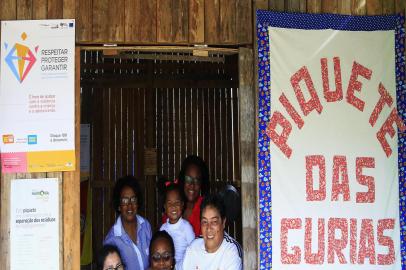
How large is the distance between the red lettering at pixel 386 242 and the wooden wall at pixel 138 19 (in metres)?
1.92

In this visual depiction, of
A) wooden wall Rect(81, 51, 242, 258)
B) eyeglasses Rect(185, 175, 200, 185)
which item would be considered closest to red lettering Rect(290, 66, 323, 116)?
eyeglasses Rect(185, 175, 200, 185)

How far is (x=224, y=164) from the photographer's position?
8750 mm

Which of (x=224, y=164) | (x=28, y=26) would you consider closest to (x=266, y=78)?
(x=28, y=26)

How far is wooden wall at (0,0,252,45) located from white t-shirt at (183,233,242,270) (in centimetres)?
171

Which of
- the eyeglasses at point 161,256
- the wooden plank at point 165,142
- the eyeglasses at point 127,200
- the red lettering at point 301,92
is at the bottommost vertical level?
the eyeglasses at point 161,256

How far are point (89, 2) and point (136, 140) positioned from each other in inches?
163

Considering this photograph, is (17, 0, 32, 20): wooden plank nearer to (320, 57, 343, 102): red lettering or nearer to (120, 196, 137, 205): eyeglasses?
(120, 196, 137, 205): eyeglasses

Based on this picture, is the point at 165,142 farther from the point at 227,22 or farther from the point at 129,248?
the point at 227,22

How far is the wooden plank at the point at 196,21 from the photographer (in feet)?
15.1

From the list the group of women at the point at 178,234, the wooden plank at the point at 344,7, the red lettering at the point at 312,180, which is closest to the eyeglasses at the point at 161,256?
the group of women at the point at 178,234

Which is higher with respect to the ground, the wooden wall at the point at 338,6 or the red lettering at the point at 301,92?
the wooden wall at the point at 338,6

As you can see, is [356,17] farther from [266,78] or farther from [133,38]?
[133,38]

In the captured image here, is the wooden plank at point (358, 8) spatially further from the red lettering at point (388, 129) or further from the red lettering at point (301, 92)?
the red lettering at point (388, 129)

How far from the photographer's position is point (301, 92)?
4672 millimetres
